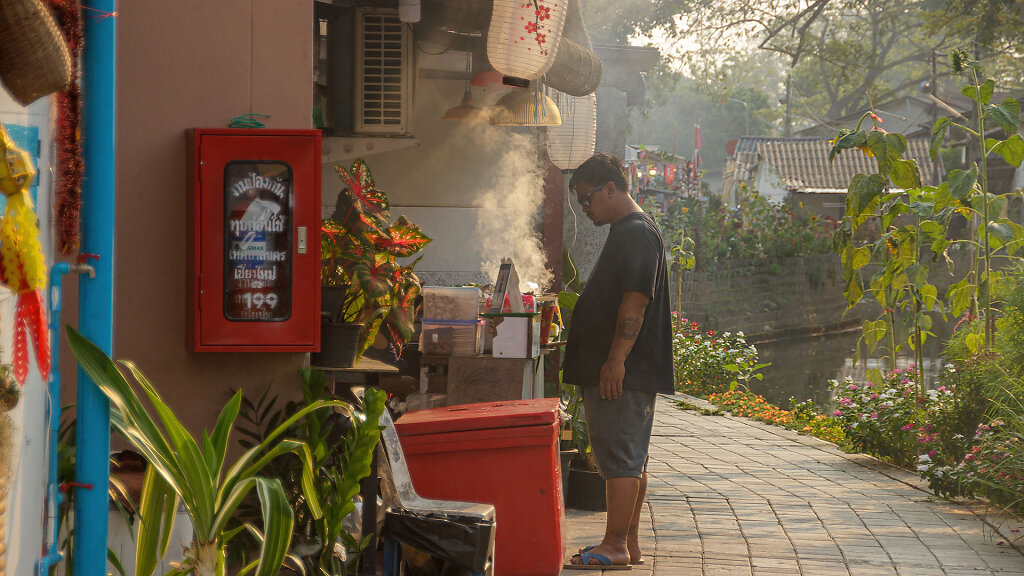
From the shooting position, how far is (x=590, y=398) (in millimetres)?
4992

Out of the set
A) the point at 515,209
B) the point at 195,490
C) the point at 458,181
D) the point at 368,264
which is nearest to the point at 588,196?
the point at 368,264

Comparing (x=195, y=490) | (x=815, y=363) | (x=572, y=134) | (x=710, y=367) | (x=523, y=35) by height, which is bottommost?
(x=815, y=363)

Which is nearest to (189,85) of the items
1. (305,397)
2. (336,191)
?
(305,397)

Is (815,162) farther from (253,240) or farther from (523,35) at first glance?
(253,240)

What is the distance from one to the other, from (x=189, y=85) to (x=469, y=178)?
4.21 m

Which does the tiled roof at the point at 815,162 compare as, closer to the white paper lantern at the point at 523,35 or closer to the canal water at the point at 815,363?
the canal water at the point at 815,363

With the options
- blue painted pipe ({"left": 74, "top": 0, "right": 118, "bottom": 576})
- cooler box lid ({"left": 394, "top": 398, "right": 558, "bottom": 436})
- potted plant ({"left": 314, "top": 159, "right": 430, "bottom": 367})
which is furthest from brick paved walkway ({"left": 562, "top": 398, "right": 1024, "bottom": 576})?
blue painted pipe ({"left": 74, "top": 0, "right": 118, "bottom": 576})

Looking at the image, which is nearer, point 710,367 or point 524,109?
point 524,109

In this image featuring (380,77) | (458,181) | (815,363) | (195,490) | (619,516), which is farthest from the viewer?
(815,363)

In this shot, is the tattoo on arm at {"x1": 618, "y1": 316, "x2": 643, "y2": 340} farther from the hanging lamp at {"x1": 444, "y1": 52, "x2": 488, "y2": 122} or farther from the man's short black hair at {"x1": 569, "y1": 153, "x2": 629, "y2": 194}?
the hanging lamp at {"x1": 444, "y1": 52, "x2": 488, "y2": 122}

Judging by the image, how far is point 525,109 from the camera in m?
7.28

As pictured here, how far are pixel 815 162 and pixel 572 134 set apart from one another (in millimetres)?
34211

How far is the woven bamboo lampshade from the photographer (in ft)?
23.9

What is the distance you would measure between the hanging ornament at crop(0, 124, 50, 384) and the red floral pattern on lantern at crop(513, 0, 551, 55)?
14.5 feet
